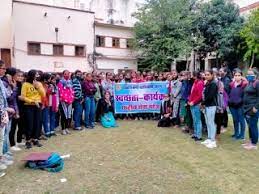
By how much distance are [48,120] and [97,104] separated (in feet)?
8.28

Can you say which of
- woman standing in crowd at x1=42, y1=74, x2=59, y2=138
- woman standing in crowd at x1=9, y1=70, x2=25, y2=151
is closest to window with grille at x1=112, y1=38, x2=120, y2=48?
woman standing in crowd at x1=42, y1=74, x2=59, y2=138

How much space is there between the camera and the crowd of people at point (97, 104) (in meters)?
7.73

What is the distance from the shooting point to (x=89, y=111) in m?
10.8

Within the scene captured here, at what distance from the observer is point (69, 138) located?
9.15 m

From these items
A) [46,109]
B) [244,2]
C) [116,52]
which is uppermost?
[244,2]

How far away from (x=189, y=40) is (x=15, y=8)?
14.1m

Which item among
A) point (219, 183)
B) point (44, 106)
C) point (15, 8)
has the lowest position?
point (219, 183)

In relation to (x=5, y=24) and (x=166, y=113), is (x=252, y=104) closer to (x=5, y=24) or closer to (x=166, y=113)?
(x=166, y=113)

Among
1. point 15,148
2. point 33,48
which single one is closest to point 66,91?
point 15,148

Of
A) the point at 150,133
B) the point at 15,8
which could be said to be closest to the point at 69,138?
the point at 150,133

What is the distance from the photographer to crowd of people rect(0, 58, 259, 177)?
7.73m

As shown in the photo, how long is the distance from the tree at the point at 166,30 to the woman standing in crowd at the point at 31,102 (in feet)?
65.8

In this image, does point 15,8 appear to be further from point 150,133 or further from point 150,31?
point 150,133

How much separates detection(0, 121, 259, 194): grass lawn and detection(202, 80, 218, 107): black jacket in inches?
44.9
